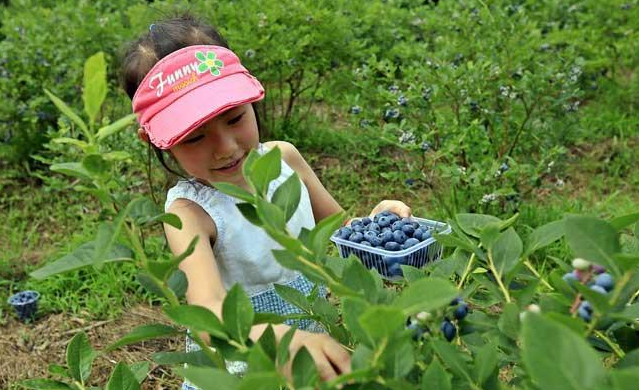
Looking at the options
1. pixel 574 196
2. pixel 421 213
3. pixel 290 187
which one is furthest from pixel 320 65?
pixel 290 187

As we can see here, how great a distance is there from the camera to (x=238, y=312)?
65cm

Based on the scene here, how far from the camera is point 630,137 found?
3.88 metres

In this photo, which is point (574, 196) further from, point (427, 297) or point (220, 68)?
point (427, 297)

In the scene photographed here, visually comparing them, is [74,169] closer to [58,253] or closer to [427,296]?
[427,296]

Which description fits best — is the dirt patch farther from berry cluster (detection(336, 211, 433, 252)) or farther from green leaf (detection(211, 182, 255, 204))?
green leaf (detection(211, 182, 255, 204))

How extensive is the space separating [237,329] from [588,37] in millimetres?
3863

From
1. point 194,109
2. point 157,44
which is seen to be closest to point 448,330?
point 194,109

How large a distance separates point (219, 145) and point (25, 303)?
161 cm

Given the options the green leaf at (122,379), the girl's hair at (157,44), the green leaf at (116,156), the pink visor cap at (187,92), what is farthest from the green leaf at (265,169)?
the girl's hair at (157,44)

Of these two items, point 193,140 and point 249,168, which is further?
point 193,140

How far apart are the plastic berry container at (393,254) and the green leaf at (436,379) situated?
0.54 m

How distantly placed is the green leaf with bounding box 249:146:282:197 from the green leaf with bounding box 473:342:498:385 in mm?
241

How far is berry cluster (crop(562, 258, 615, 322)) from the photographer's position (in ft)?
1.89

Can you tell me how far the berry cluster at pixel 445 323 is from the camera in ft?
2.16
